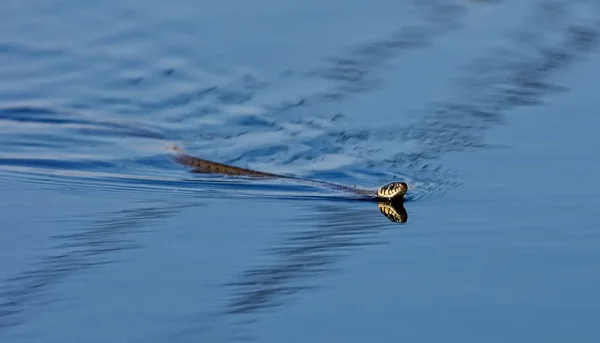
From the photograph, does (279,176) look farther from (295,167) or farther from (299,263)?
(299,263)

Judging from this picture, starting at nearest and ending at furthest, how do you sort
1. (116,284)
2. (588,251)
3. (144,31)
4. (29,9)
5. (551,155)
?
(116,284), (588,251), (551,155), (144,31), (29,9)

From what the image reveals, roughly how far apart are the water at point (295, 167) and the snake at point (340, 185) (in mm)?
91

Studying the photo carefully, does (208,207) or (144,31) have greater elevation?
(144,31)

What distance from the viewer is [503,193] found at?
26.0ft

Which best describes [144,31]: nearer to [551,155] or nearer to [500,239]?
[551,155]

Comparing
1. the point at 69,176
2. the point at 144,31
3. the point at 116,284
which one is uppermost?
the point at 144,31

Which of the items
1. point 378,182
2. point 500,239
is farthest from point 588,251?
point 378,182

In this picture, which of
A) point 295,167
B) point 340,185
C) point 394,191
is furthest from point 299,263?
point 295,167

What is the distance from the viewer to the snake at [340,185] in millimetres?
8008

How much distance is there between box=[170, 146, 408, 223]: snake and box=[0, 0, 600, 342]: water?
9 centimetres

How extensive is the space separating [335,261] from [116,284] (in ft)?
3.67

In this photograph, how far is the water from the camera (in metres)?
6.32

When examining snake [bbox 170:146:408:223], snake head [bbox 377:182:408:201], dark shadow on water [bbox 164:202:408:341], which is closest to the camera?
dark shadow on water [bbox 164:202:408:341]

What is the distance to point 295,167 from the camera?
896cm
